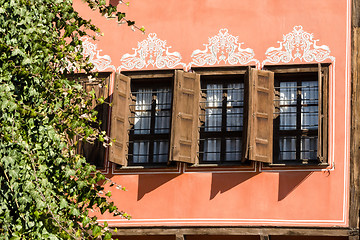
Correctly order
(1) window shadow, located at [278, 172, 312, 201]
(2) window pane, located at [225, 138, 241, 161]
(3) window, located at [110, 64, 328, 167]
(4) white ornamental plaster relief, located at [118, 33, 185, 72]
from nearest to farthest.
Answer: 1. (1) window shadow, located at [278, 172, 312, 201]
2. (3) window, located at [110, 64, 328, 167]
3. (2) window pane, located at [225, 138, 241, 161]
4. (4) white ornamental plaster relief, located at [118, 33, 185, 72]

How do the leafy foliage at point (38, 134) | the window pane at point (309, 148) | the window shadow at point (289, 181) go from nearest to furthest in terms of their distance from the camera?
the leafy foliage at point (38, 134)
the window shadow at point (289, 181)
the window pane at point (309, 148)

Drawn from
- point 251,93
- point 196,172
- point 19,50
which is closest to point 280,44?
point 251,93

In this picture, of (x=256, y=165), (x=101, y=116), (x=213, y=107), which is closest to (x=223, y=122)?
(x=213, y=107)

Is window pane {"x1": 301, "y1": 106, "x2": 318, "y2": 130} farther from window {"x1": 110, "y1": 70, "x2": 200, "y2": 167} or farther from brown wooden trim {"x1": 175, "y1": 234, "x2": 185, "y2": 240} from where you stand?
brown wooden trim {"x1": 175, "y1": 234, "x2": 185, "y2": 240}

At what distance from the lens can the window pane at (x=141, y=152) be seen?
15.2 metres

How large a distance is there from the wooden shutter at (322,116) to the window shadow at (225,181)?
0.94 m

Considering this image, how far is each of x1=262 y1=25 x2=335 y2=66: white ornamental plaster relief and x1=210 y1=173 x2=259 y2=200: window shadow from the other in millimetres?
1561

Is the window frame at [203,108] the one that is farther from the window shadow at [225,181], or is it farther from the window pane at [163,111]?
the window pane at [163,111]

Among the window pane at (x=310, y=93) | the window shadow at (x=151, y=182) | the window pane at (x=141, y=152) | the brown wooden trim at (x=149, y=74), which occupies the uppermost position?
the brown wooden trim at (x=149, y=74)

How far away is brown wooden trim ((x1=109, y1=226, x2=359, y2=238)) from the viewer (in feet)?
46.5

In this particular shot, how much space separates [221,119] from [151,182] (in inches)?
50.3

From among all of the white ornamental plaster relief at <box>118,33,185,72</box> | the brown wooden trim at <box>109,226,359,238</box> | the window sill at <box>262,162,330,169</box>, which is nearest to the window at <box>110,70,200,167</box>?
the white ornamental plaster relief at <box>118,33,185,72</box>

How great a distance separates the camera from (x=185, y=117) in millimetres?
14789

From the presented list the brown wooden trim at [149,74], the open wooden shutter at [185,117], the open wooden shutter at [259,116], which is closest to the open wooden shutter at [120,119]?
the brown wooden trim at [149,74]
